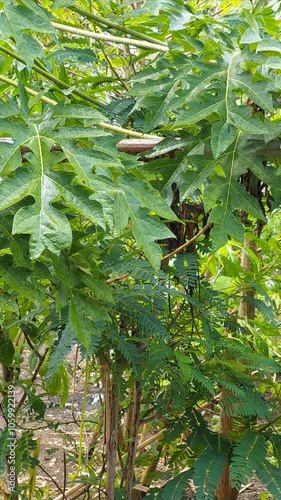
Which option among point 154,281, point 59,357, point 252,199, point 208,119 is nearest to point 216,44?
point 208,119

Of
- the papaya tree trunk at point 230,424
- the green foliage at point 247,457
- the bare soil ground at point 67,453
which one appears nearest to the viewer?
the green foliage at point 247,457

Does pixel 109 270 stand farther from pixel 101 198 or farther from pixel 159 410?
pixel 101 198

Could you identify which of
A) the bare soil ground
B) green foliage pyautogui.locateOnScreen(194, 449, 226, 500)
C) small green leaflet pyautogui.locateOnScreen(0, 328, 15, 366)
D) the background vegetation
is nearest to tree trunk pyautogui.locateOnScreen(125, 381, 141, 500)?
the background vegetation

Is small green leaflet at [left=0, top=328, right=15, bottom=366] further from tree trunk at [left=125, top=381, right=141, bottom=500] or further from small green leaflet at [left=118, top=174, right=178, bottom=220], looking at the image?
small green leaflet at [left=118, top=174, right=178, bottom=220]

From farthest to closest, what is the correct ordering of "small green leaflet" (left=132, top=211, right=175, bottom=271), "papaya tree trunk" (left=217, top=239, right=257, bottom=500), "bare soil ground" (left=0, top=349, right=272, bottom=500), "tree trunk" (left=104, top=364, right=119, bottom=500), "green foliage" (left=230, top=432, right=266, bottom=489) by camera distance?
"bare soil ground" (left=0, top=349, right=272, bottom=500) < "papaya tree trunk" (left=217, top=239, right=257, bottom=500) < "tree trunk" (left=104, top=364, right=119, bottom=500) < "green foliage" (left=230, top=432, right=266, bottom=489) < "small green leaflet" (left=132, top=211, right=175, bottom=271)

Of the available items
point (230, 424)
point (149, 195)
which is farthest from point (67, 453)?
point (149, 195)

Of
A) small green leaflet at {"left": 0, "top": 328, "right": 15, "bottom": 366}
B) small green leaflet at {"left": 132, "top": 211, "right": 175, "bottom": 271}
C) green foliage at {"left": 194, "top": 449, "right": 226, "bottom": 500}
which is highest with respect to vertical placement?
small green leaflet at {"left": 132, "top": 211, "right": 175, "bottom": 271}

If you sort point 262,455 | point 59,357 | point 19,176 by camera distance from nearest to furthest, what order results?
point 19,176, point 59,357, point 262,455

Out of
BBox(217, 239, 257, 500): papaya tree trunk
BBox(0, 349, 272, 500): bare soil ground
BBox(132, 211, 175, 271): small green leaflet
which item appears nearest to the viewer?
BBox(132, 211, 175, 271): small green leaflet

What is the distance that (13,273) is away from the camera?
0.84m

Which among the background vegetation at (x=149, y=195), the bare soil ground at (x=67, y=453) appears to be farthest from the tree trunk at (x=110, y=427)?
the bare soil ground at (x=67, y=453)

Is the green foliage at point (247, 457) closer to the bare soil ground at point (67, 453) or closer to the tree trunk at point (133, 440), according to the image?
the tree trunk at point (133, 440)

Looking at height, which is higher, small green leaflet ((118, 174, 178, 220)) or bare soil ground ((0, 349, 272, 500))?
small green leaflet ((118, 174, 178, 220))

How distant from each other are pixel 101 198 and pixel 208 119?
27cm
